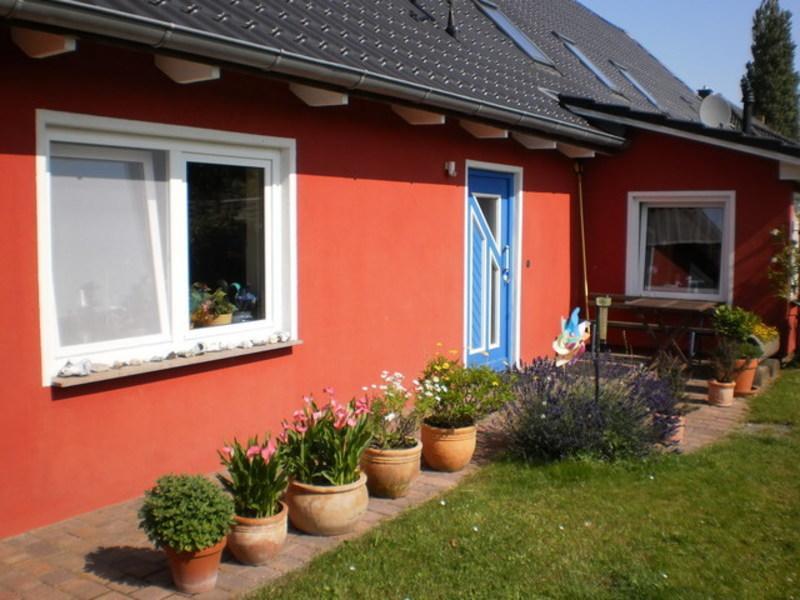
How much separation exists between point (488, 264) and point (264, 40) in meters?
4.54

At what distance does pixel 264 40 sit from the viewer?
5.62 meters

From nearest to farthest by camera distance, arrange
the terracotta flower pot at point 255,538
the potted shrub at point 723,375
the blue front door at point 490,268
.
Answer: the terracotta flower pot at point 255,538, the potted shrub at point 723,375, the blue front door at point 490,268

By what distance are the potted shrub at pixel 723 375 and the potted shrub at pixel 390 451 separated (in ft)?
13.8

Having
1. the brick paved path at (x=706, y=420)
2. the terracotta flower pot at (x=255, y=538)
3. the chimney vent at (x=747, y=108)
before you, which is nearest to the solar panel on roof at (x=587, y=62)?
the chimney vent at (x=747, y=108)

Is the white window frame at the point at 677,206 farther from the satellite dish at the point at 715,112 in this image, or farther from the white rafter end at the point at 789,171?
the satellite dish at the point at 715,112

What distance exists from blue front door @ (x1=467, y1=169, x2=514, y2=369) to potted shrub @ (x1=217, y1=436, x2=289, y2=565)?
4.71m

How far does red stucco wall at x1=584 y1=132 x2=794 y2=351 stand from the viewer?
409 inches

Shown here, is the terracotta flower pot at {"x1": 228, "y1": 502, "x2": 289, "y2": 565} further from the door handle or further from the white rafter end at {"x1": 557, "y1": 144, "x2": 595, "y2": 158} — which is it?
the white rafter end at {"x1": 557, "y1": 144, "x2": 595, "y2": 158}

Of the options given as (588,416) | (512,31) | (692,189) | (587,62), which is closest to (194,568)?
(588,416)

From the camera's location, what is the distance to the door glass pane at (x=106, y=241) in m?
5.05

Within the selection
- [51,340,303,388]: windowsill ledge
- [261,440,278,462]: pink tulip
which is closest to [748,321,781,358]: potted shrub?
[51,340,303,388]: windowsill ledge

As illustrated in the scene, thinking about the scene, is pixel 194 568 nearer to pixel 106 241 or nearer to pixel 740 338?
pixel 106 241

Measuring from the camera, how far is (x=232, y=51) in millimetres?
5102

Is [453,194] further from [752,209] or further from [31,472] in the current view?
[31,472]
